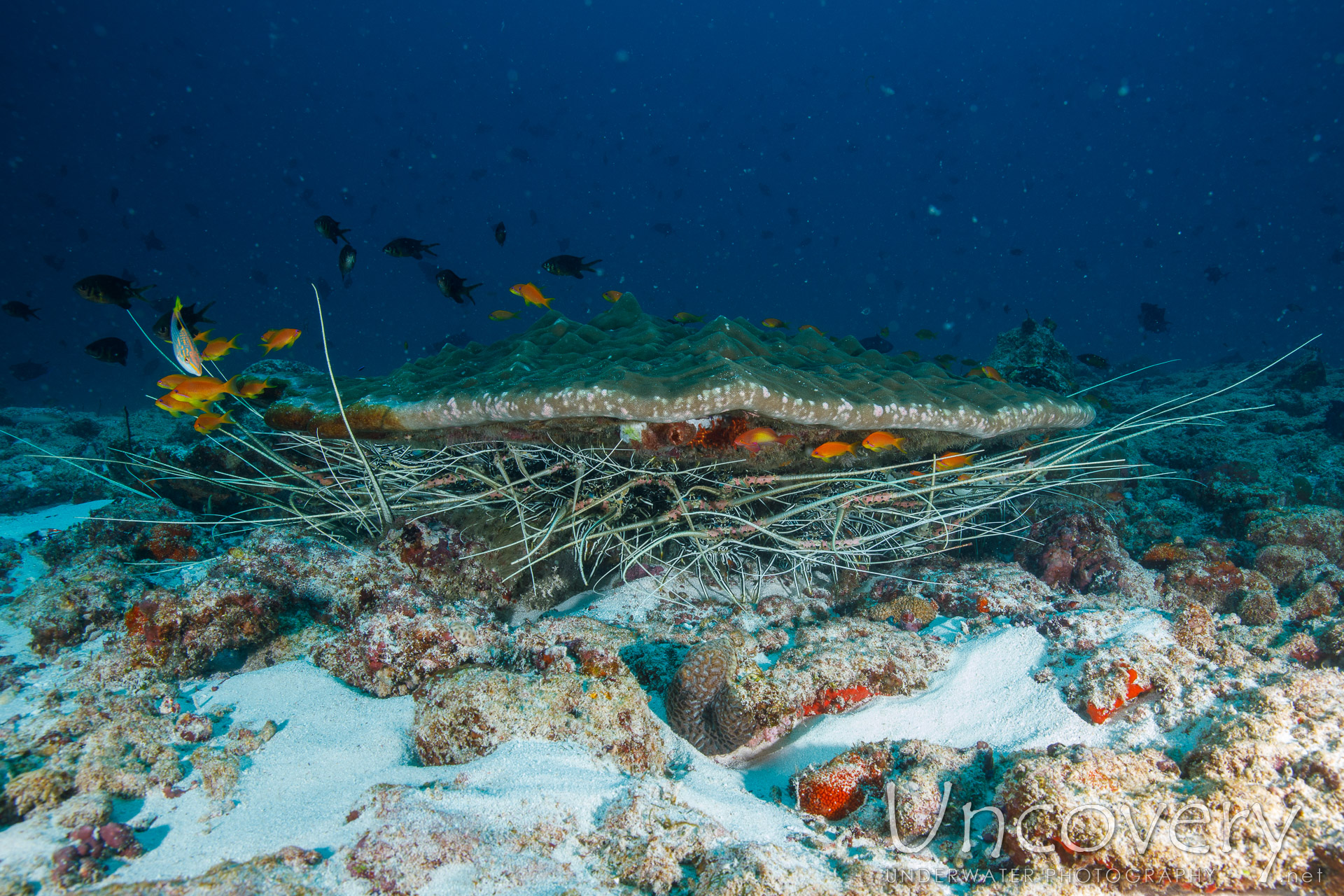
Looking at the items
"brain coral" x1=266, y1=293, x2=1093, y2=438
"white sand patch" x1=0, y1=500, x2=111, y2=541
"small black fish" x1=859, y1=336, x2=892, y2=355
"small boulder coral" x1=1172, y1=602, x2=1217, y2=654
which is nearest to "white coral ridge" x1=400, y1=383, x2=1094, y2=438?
"brain coral" x1=266, y1=293, x2=1093, y2=438

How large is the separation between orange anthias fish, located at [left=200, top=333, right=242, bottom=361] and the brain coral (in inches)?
17.0

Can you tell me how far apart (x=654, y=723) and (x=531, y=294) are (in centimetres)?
578

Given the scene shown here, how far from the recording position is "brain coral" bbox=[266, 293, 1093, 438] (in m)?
3.20

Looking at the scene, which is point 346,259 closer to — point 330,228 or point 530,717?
point 330,228

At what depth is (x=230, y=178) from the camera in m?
101

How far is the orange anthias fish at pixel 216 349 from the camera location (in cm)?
434

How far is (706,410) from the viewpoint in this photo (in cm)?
314

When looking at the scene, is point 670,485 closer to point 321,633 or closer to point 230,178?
point 321,633

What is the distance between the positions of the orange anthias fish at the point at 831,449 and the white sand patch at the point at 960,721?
151 centimetres

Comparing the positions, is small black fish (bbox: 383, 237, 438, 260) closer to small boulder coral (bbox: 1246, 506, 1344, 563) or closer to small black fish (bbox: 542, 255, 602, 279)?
small black fish (bbox: 542, 255, 602, 279)

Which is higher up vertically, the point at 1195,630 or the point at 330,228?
the point at 330,228

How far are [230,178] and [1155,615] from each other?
14407 centimetres

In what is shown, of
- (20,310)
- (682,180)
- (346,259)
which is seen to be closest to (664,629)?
(346,259)

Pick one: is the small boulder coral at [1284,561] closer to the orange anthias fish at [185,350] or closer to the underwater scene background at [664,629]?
the underwater scene background at [664,629]
